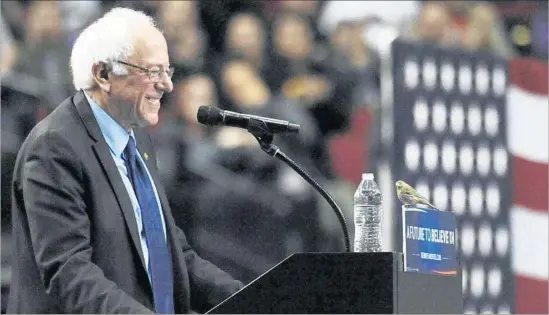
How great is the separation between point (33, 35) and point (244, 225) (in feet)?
4.46

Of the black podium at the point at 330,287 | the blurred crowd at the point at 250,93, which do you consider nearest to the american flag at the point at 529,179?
the blurred crowd at the point at 250,93

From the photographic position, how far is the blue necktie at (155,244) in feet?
7.86

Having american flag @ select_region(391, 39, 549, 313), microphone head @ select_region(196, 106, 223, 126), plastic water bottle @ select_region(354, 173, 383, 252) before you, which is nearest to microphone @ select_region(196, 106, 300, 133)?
microphone head @ select_region(196, 106, 223, 126)

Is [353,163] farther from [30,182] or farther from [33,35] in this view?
[30,182]

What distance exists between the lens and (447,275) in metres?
2.14

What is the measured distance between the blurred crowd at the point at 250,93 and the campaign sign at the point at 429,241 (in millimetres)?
2814

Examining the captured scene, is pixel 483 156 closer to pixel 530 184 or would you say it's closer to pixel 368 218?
pixel 530 184

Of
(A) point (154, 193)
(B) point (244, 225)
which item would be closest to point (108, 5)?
(B) point (244, 225)

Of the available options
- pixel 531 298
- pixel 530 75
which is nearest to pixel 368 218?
pixel 531 298

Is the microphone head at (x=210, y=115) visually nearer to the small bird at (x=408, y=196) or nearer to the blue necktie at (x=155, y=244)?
the blue necktie at (x=155, y=244)

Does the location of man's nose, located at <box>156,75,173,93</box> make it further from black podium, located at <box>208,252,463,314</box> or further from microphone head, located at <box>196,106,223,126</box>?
black podium, located at <box>208,252,463,314</box>

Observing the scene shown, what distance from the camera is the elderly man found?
7.15ft

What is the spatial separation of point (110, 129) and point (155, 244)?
0.99ft

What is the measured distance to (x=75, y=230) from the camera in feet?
7.18
